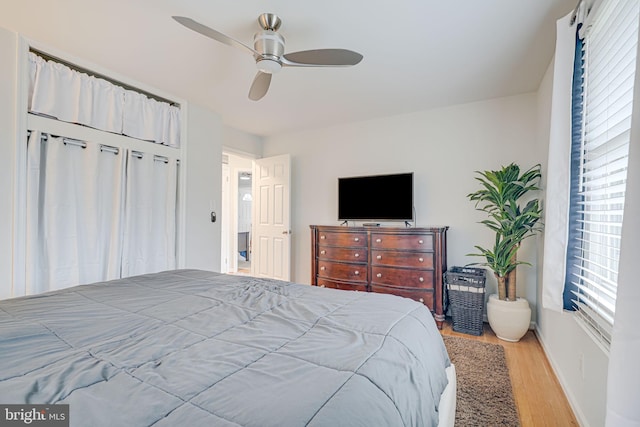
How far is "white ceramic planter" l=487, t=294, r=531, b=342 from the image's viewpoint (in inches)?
105

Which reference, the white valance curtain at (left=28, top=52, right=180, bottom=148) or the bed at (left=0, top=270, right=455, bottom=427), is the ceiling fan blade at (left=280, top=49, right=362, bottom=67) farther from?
the white valance curtain at (left=28, top=52, right=180, bottom=148)

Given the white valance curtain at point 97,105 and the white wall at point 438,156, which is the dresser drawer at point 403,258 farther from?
the white valance curtain at point 97,105

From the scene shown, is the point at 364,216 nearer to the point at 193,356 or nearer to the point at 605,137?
the point at 605,137

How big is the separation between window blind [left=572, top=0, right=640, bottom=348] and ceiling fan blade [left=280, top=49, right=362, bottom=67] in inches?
48.4

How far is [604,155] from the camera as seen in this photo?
1.48 m

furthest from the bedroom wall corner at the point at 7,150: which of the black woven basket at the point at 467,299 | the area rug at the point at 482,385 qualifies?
the black woven basket at the point at 467,299

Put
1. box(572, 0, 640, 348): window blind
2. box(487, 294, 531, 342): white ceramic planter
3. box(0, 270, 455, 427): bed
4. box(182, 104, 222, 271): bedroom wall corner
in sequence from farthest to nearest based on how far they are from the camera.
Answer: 1. box(182, 104, 222, 271): bedroom wall corner
2. box(487, 294, 531, 342): white ceramic planter
3. box(572, 0, 640, 348): window blind
4. box(0, 270, 455, 427): bed

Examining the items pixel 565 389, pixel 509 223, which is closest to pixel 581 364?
pixel 565 389

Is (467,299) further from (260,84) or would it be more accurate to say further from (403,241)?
(260,84)

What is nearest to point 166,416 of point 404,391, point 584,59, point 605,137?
point 404,391

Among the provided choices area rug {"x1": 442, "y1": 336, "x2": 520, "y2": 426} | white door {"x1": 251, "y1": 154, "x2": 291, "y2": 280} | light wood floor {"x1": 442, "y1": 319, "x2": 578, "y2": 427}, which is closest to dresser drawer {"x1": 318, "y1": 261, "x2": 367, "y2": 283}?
white door {"x1": 251, "y1": 154, "x2": 291, "y2": 280}

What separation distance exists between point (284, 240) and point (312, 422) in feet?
12.4

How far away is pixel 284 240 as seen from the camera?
4363 millimetres

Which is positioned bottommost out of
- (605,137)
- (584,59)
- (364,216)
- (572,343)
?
(572,343)
